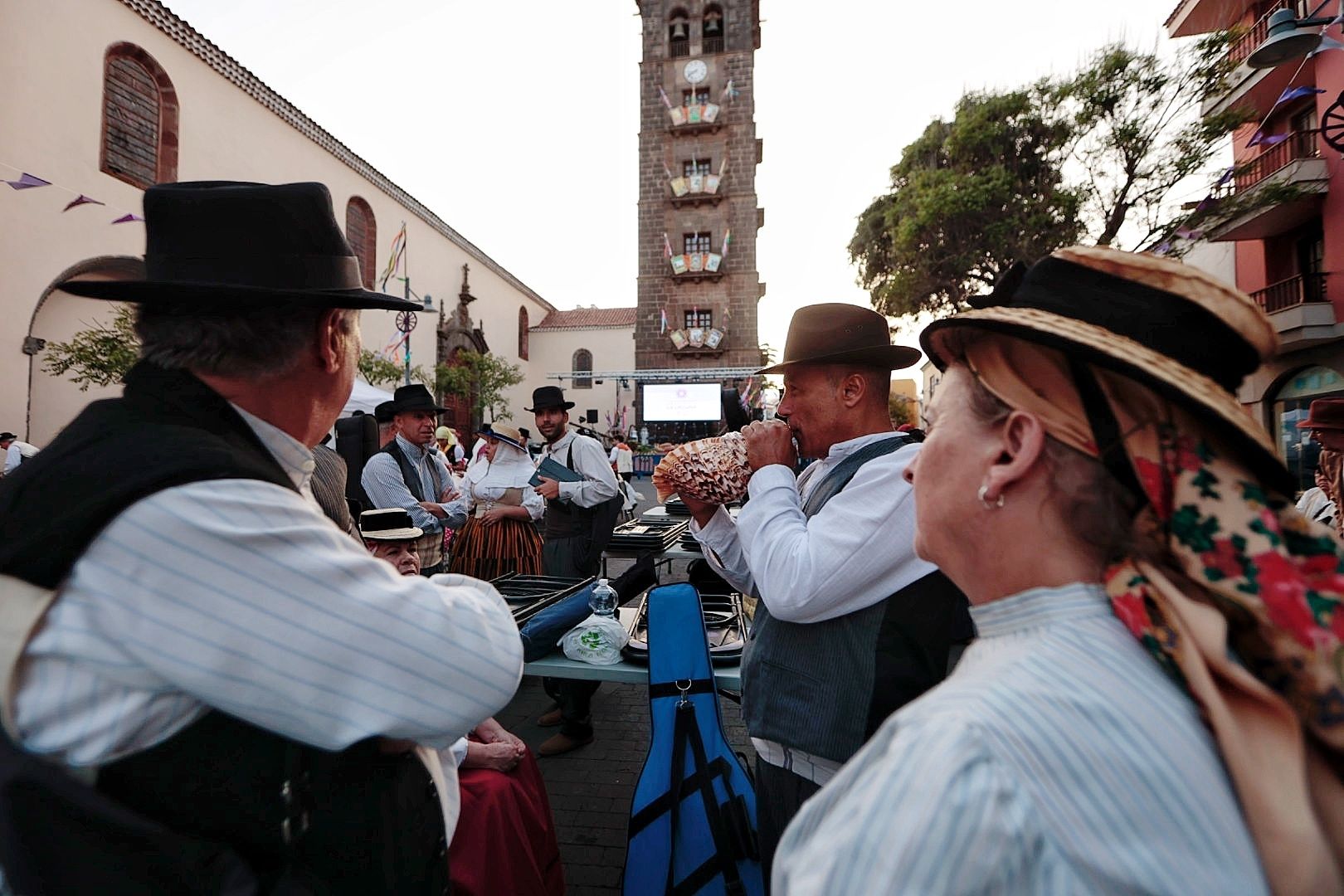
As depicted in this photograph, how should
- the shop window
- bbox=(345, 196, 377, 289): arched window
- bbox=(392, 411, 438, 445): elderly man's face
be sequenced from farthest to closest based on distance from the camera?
bbox=(345, 196, 377, 289): arched window
the shop window
bbox=(392, 411, 438, 445): elderly man's face

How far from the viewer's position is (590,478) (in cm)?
580

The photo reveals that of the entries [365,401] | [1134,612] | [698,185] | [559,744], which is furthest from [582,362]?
[1134,612]

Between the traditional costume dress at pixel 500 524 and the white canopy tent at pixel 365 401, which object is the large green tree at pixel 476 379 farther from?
the traditional costume dress at pixel 500 524

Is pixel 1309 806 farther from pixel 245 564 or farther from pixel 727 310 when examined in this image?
pixel 727 310

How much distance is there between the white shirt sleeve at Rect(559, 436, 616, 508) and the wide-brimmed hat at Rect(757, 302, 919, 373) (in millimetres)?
3684

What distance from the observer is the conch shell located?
2.12 meters

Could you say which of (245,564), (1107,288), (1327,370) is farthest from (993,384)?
(1327,370)

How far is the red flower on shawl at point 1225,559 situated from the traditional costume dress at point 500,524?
4.94 meters

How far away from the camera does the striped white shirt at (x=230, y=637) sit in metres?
0.91

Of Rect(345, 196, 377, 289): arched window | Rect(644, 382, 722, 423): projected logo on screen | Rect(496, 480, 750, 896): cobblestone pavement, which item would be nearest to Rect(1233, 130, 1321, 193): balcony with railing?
Rect(496, 480, 750, 896): cobblestone pavement

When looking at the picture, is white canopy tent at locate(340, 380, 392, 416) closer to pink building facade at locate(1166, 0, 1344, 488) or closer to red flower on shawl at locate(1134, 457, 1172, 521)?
red flower on shawl at locate(1134, 457, 1172, 521)

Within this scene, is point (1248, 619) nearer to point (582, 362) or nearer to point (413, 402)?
point (413, 402)

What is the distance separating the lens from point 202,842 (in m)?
0.97

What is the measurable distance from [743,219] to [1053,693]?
30.5 metres
